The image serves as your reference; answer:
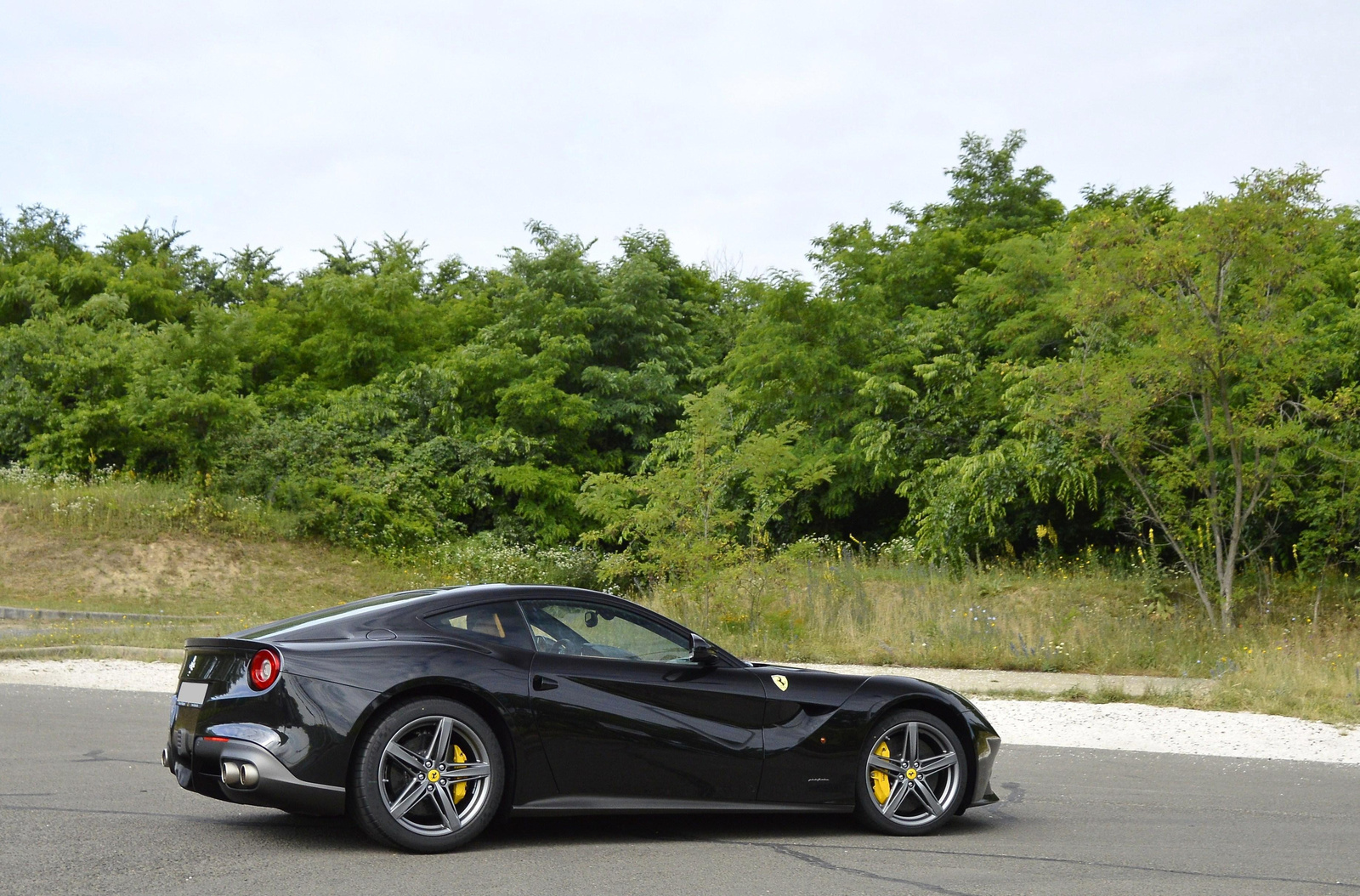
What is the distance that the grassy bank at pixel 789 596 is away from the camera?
1595 centimetres

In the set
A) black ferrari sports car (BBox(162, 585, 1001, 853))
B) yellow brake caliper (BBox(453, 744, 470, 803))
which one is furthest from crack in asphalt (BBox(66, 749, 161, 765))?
yellow brake caliper (BBox(453, 744, 470, 803))

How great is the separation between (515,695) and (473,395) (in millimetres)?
33618

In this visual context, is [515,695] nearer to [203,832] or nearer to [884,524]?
[203,832]

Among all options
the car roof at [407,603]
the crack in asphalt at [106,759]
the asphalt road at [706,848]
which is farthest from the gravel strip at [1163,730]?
the car roof at [407,603]

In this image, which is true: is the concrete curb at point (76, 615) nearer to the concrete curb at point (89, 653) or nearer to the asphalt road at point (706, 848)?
the concrete curb at point (89, 653)

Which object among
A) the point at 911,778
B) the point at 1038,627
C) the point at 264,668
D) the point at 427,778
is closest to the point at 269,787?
the point at 264,668

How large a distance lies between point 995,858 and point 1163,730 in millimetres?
6018

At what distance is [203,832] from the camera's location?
6379 mm

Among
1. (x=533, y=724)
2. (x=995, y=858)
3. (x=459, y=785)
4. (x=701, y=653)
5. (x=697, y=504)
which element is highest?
(x=697, y=504)

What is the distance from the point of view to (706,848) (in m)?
6.32

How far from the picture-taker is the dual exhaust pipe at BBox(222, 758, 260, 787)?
18.4 ft

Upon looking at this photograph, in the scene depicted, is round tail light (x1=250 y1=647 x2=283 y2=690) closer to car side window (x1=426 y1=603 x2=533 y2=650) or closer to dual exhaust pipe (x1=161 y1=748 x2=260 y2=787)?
dual exhaust pipe (x1=161 y1=748 x2=260 y2=787)

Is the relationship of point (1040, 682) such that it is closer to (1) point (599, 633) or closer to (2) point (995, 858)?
(2) point (995, 858)

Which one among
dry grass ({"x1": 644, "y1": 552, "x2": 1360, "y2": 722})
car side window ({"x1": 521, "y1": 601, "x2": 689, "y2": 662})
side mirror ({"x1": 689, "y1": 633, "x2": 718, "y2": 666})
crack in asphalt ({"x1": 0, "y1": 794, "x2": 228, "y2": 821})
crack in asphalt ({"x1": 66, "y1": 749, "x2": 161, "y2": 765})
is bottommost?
dry grass ({"x1": 644, "y1": 552, "x2": 1360, "y2": 722})
